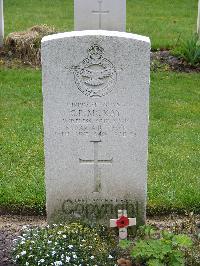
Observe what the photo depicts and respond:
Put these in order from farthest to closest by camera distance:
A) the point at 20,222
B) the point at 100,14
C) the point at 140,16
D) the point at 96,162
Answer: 1. the point at 140,16
2. the point at 100,14
3. the point at 20,222
4. the point at 96,162

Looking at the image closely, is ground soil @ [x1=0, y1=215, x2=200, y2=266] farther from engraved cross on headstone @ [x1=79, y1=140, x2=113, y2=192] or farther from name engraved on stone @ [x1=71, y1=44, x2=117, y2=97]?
name engraved on stone @ [x1=71, y1=44, x2=117, y2=97]

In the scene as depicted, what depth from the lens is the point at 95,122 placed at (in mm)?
5082

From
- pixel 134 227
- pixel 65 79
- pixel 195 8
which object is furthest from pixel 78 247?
pixel 195 8

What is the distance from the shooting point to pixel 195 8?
18.4 meters

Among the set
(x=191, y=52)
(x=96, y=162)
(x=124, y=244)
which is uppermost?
(x=191, y=52)

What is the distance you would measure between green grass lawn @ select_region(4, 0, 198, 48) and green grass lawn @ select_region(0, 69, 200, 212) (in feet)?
10.4

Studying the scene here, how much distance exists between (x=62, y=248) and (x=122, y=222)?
2.27ft

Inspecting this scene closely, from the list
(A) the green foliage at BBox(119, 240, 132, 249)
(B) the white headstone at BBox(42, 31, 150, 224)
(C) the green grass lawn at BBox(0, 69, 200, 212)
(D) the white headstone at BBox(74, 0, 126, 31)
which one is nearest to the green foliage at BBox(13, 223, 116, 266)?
(A) the green foliage at BBox(119, 240, 132, 249)

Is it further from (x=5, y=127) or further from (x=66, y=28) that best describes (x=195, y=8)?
(x=5, y=127)

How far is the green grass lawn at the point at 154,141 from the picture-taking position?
605 cm

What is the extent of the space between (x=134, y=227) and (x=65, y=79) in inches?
52.0

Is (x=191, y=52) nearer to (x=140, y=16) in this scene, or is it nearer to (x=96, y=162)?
(x=96, y=162)

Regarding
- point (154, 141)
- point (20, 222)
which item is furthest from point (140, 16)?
point (20, 222)

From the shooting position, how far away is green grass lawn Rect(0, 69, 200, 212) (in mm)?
6051
